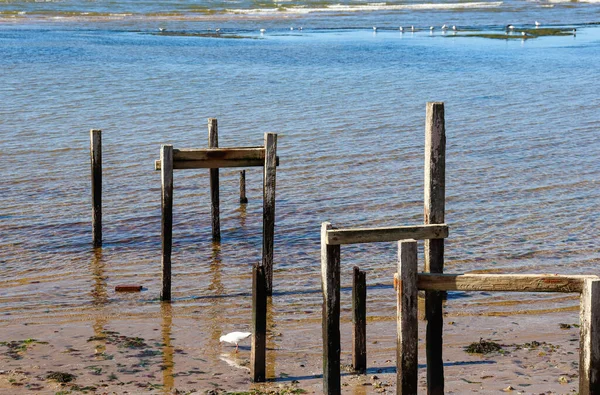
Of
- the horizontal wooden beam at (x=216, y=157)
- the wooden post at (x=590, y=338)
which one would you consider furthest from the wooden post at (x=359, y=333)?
the horizontal wooden beam at (x=216, y=157)

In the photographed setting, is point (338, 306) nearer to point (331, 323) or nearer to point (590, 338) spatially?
point (331, 323)

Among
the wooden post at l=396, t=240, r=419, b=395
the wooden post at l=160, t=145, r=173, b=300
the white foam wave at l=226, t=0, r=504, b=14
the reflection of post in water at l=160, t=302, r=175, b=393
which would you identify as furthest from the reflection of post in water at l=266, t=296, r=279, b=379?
the white foam wave at l=226, t=0, r=504, b=14

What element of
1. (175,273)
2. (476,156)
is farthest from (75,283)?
(476,156)

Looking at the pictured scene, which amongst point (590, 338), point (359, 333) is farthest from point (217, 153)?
point (590, 338)

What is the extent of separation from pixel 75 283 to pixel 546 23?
55953mm

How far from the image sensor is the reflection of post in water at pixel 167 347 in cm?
889

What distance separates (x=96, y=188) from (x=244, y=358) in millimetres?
5175

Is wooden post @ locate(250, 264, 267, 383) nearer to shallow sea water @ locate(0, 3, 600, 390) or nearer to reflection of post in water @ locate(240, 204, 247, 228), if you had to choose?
shallow sea water @ locate(0, 3, 600, 390)

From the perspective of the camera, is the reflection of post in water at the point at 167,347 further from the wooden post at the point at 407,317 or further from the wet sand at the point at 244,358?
the wooden post at the point at 407,317

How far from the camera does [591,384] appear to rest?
757 centimetres

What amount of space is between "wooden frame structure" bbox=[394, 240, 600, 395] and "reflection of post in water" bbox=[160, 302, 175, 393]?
7.68 feet

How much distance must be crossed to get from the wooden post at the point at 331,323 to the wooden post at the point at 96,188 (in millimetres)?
6248

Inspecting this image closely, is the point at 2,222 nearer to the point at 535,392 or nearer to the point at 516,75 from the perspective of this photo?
the point at 535,392

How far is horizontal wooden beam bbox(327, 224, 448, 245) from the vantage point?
806 centimetres
